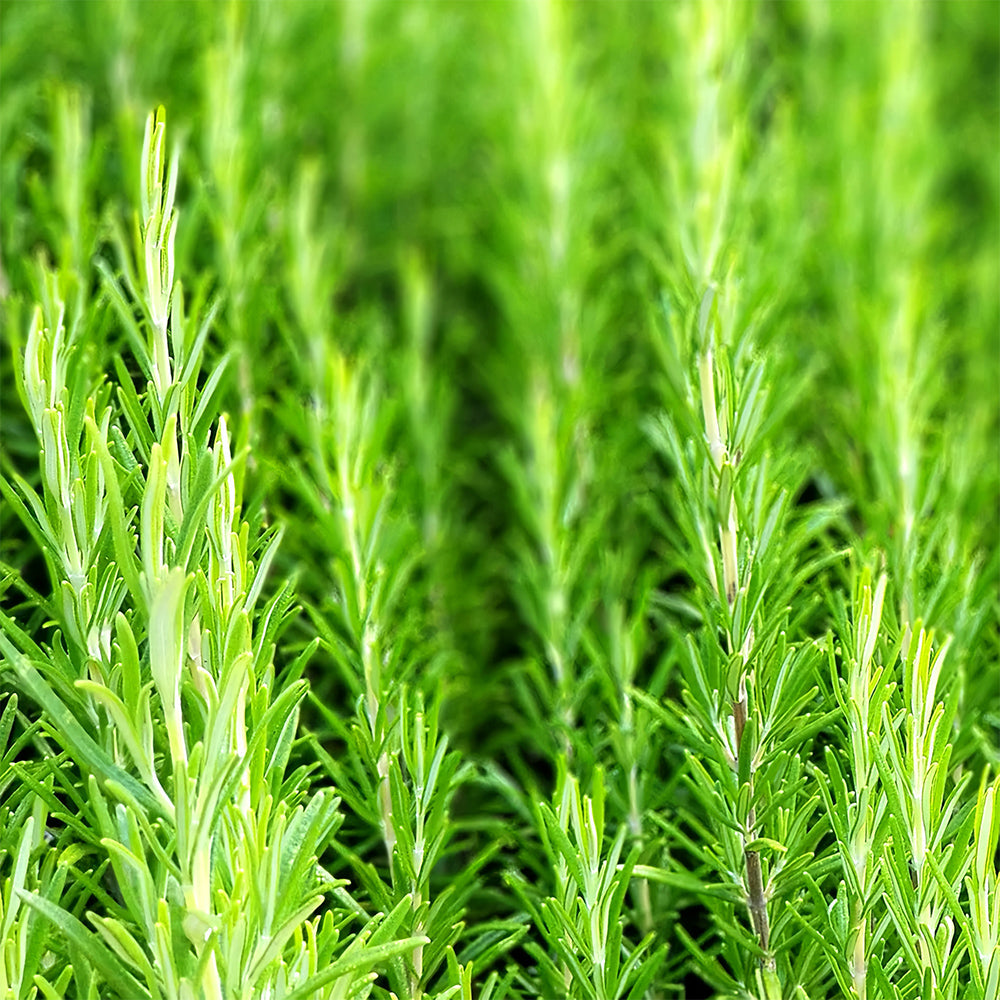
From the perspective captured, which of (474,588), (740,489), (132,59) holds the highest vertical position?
(132,59)

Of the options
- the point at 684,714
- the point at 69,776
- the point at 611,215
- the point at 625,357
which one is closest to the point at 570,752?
the point at 684,714

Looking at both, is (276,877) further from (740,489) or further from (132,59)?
(132,59)

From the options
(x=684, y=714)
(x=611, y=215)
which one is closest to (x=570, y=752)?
(x=684, y=714)

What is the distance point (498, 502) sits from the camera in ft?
2.55

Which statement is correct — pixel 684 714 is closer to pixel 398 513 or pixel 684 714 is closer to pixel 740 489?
pixel 740 489

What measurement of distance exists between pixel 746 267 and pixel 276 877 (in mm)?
474

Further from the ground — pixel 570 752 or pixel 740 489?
pixel 740 489

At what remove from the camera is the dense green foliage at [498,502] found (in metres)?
0.39

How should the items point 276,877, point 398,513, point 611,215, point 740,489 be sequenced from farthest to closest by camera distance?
1. point 611,215
2. point 398,513
3. point 740,489
4. point 276,877

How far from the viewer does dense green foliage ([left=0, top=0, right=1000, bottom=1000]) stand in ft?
1.28

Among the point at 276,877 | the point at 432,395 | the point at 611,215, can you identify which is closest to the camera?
the point at 276,877

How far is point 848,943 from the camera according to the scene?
0.41 meters

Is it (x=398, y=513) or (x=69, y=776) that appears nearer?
(x=69, y=776)

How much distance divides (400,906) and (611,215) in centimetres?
62
